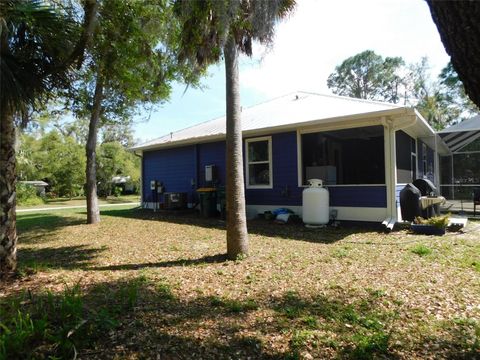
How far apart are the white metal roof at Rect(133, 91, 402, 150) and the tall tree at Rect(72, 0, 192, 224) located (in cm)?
268

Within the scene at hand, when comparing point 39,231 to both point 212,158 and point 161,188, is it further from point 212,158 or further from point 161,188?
point 212,158

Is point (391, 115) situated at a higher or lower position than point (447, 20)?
higher

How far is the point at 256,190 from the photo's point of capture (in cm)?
1082

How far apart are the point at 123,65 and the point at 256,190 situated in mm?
5408

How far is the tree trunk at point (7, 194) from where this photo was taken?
14.1 feet

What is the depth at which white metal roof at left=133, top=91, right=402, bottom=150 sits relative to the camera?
30.0 ft

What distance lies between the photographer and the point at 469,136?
15086 millimetres

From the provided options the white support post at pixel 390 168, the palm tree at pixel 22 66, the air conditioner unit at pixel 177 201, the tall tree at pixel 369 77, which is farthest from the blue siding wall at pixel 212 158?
the tall tree at pixel 369 77

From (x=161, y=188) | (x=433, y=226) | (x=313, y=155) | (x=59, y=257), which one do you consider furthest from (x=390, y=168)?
(x=161, y=188)

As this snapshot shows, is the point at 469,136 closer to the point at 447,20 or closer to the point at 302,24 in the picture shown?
the point at 302,24

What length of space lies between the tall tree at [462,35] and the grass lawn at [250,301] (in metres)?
2.15

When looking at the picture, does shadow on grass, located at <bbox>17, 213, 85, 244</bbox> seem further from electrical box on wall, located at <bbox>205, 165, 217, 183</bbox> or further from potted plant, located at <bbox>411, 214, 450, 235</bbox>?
potted plant, located at <bbox>411, 214, 450, 235</bbox>

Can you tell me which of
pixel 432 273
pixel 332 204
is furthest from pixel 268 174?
pixel 432 273

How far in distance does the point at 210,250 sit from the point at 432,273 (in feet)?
11.9
